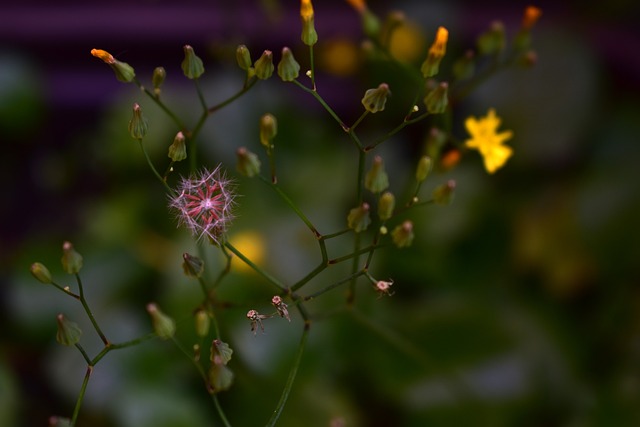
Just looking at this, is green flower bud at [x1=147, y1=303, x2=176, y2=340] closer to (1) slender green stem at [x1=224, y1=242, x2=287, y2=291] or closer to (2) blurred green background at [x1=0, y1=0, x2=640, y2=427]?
(1) slender green stem at [x1=224, y1=242, x2=287, y2=291]

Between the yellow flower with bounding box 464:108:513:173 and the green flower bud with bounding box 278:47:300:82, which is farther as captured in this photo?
the yellow flower with bounding box 464:108:513:173

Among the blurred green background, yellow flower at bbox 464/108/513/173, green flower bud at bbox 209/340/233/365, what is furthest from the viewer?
the blurred green background

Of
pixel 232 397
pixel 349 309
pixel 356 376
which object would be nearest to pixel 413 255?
pixel 356 376

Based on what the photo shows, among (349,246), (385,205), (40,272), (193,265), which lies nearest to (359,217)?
(385,205)

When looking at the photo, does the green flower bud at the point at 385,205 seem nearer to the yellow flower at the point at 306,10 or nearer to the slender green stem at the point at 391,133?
the slender green stem at the point at 391,133

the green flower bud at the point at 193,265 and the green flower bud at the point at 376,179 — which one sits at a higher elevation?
the green flower bud at the point at 376,179

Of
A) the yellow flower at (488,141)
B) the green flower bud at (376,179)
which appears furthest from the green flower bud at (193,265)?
the yellow flower at (488,141)

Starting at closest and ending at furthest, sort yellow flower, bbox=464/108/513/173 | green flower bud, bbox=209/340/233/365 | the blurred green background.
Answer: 1. green flower bud, bbox=209/340/233/365
2. yellow flower, bbox=464/108/513/173
3. the blurred green background

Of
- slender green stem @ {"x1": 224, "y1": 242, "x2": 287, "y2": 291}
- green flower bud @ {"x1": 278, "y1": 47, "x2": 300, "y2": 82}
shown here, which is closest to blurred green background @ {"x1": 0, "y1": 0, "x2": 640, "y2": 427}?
slender green stem @ {"x1": 224, "y1": 242, "x2": 287, "y2": 291}

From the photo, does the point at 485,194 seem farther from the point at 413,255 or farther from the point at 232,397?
the point at 232,397
